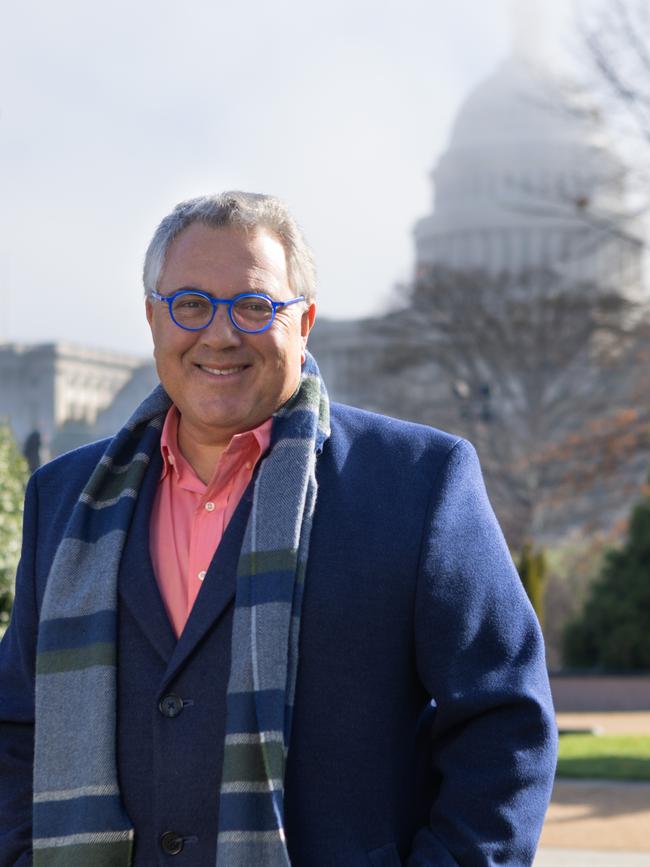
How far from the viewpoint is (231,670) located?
96.5 inches

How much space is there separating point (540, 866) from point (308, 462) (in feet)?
18.0

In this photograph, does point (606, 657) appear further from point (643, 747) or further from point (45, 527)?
point (45, 527)

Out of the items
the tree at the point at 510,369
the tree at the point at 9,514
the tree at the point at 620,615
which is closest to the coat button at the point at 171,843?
the tree at the point at 9,514

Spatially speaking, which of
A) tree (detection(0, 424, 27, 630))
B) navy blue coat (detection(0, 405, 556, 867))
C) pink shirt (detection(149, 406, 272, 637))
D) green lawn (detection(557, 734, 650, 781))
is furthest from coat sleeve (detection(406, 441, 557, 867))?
green lawn (detection(557, 734, 650, 781))

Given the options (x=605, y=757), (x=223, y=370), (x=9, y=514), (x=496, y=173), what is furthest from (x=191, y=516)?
(x=496, y=173)

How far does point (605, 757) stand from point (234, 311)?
1014 cm

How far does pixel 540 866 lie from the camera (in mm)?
7602

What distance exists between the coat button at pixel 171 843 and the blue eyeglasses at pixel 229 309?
2.62 ft

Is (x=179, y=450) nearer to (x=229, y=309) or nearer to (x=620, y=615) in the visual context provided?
(x=229, y=309)

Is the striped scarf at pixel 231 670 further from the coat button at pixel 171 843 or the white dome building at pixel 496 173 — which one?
the white dome building at pixel 496 173

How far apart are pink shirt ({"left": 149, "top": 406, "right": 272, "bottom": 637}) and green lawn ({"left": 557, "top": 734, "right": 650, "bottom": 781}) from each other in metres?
8.90

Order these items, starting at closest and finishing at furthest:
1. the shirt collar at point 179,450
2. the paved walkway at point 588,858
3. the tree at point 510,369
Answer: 1. the shirt collar at point 179,450
2. the paved walkway at point 588,858
3. the tree at point 510,369

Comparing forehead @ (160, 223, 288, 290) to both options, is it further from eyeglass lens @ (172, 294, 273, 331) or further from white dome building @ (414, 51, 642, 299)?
white dome building @ (414, 51, 642, 299)

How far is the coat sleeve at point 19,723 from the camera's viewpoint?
8.59ft
